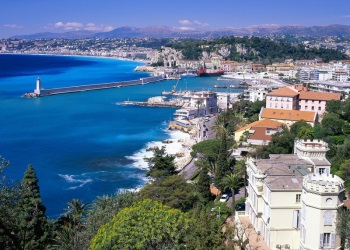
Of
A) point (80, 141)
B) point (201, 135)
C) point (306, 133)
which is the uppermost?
point (306, 133)

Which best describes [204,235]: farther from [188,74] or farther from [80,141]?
[188,74]

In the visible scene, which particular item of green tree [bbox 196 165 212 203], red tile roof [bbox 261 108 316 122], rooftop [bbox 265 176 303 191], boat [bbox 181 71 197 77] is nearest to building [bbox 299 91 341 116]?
red tile roof [bbox 261 108 316 122]

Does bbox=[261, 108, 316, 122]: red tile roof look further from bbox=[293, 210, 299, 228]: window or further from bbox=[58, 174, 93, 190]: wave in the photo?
bbox=[293, 210, 299, 228]: window

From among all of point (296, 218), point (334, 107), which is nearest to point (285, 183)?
point (296, 218)

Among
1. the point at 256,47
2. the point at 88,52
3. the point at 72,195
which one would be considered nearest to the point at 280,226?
the point at 72,195

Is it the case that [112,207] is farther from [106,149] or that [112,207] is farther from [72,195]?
[106,149]
